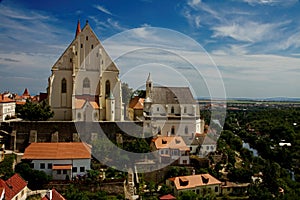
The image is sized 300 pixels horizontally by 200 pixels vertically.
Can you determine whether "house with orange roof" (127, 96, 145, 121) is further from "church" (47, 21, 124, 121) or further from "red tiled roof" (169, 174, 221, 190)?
"red tiled roof" (169, 174, 221, 190)

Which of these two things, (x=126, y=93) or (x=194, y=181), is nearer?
(x=194, y=181)

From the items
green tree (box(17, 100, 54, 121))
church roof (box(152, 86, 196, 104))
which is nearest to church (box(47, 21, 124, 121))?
green tree (box(17, 100, 54, 121))

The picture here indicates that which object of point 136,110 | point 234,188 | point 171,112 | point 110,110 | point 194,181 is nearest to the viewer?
point 194,181

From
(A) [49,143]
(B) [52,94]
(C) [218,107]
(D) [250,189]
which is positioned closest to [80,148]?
(A) [49,143]

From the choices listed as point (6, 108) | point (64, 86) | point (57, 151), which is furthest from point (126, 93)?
point (57, 151)

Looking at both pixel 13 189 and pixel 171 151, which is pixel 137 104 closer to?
pixel 171 151

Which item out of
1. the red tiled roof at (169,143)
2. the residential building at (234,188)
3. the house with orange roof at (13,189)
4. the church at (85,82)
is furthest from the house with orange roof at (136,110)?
the house with orange roof at (13,189)

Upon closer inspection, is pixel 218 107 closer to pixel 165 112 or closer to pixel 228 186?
pixel 165 112
